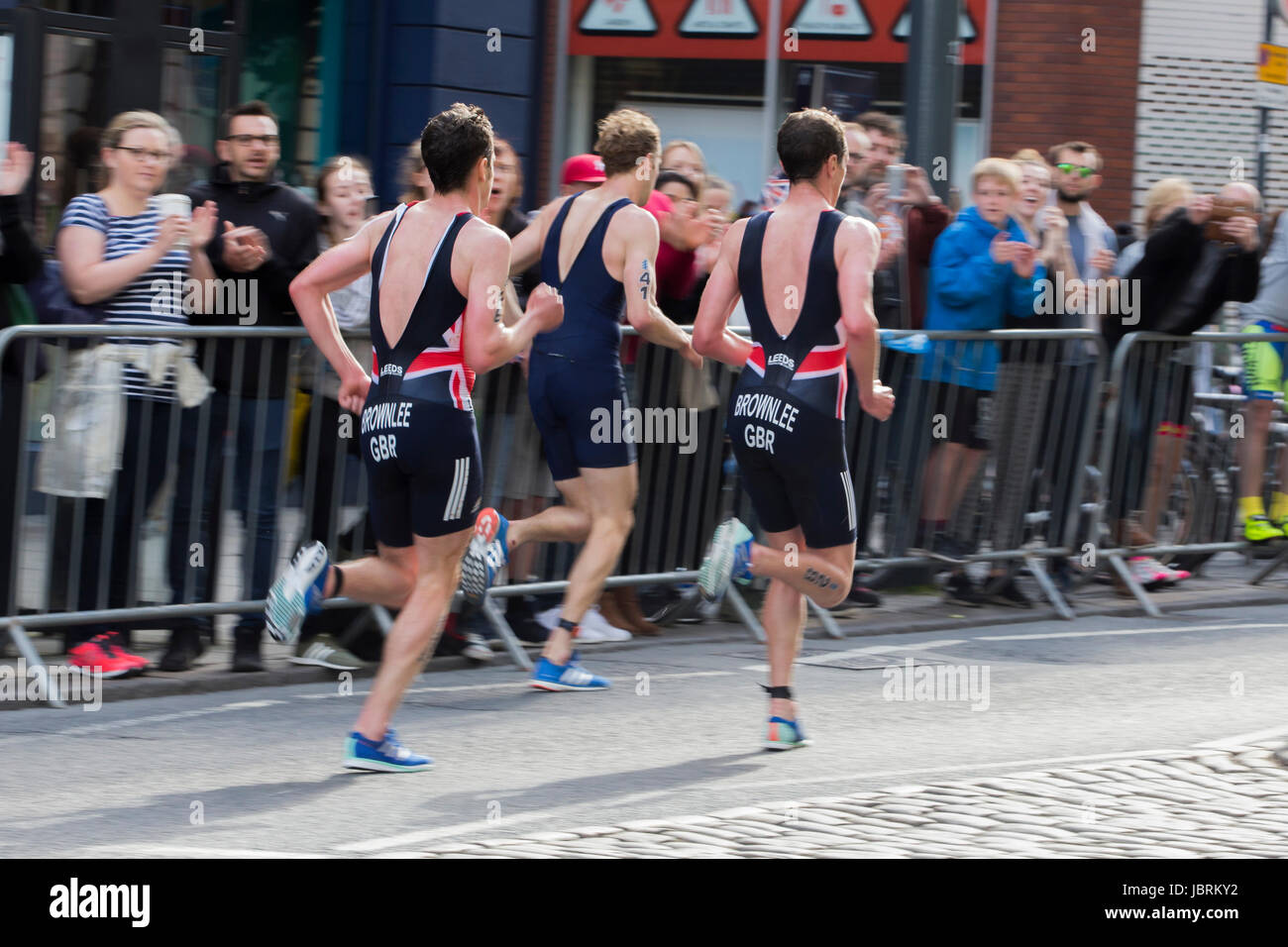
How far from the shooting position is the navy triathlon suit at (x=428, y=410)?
6.14 metres

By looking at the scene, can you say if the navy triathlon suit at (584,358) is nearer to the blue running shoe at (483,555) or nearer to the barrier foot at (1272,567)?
the blue running shoe at (483,555)

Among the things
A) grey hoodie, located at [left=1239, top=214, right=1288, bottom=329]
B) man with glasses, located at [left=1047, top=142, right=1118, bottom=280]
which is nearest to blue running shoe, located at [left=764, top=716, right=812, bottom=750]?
man with glasses, located at [left=1047, top=142, right=1118, bottom=280]

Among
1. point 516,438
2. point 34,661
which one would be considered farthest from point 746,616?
point 34,661

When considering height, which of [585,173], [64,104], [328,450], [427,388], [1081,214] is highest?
[64,104]

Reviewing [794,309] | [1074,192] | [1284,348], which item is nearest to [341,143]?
[1074,192]

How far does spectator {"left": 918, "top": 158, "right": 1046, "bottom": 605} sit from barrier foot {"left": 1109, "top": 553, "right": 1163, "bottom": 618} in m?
0.91

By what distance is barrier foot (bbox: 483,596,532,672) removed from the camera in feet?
27.1

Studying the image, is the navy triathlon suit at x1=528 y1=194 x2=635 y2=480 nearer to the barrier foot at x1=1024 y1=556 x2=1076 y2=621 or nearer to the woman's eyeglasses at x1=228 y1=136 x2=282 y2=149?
the woman's eyeglasses at x1=228 y1=136 x2=282 y2=149

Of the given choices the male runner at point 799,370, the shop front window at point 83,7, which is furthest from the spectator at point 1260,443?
the shop front window at point 83,7

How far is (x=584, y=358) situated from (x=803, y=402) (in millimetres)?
1303

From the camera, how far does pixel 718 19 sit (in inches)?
677

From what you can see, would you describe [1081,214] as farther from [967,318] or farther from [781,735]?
[781,735]

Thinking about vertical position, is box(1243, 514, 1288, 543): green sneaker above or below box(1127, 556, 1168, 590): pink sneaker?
above

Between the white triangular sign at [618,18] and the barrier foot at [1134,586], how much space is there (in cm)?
845
